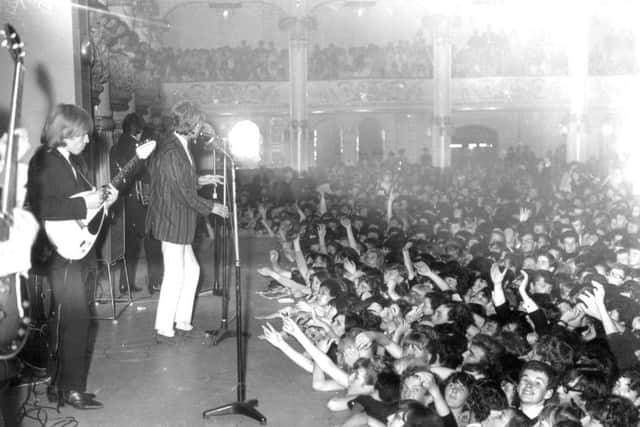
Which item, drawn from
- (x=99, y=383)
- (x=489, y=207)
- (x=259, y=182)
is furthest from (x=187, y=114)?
(x=259, y=182)

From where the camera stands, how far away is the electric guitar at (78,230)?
154 inches

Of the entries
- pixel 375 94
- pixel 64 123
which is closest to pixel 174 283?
pixel 64 123

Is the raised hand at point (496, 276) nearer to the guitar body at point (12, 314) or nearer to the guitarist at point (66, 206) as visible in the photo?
the guitarist at point (66, 206)

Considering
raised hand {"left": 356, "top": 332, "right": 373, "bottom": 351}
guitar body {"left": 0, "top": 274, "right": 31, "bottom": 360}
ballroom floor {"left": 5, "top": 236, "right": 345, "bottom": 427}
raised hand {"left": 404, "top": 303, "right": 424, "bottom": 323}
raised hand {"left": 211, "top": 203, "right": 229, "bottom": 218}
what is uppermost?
raised hand {"left": 211, "top": 203, "right": 229, "bottom": 218}

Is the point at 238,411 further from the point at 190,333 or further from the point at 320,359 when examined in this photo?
the point at 190,333

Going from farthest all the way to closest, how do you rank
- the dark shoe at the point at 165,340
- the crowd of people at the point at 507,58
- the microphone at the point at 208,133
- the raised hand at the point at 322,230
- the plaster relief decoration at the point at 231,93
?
the crowd of people at the point at 507,58 < the plaster relief decoration at the point at 231,93 < the raised hand at the point at 322,230 < the dark shoe at the point at 165,340 < the microphone at the point at 208,133

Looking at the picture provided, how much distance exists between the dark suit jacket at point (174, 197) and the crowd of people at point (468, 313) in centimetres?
101

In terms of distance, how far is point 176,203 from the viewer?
216 inches

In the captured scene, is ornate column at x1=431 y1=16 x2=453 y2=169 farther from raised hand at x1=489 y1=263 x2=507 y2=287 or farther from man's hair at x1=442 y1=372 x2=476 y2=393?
man's hair at x1=442 y1=372 x2=476 y2=393

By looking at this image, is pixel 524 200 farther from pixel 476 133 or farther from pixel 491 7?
pixel 491 7

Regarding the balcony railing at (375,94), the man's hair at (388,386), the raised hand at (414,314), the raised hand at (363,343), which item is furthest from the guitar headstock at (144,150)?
the balcony railing at (375,94)

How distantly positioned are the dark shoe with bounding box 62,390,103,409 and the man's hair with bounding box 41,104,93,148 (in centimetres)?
152

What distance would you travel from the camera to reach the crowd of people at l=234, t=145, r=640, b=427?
3.99m

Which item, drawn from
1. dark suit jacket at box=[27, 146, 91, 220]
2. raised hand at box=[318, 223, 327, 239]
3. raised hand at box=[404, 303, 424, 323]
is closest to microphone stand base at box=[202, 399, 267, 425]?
dark suit jacket at box=[27, 146, 91, 220]
